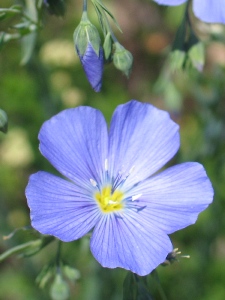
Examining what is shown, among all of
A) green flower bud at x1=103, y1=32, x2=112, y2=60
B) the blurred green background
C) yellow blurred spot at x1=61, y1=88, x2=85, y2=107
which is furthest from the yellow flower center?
yellow blurred spot at x1=61, y1=88, x2=85, y2=107

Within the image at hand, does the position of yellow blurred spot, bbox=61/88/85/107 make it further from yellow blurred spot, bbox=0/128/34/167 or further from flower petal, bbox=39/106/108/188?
flower petal, bbox=39/106/108/188

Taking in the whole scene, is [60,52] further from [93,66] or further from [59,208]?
[59,208]

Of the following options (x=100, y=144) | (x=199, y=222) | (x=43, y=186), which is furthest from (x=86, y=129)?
(x=199, y=222)

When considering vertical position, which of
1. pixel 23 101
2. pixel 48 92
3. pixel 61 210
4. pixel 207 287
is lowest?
pixel 207 287

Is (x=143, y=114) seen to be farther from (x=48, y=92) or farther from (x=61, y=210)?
(x=48, y=92)

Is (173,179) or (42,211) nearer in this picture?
(42,211)
